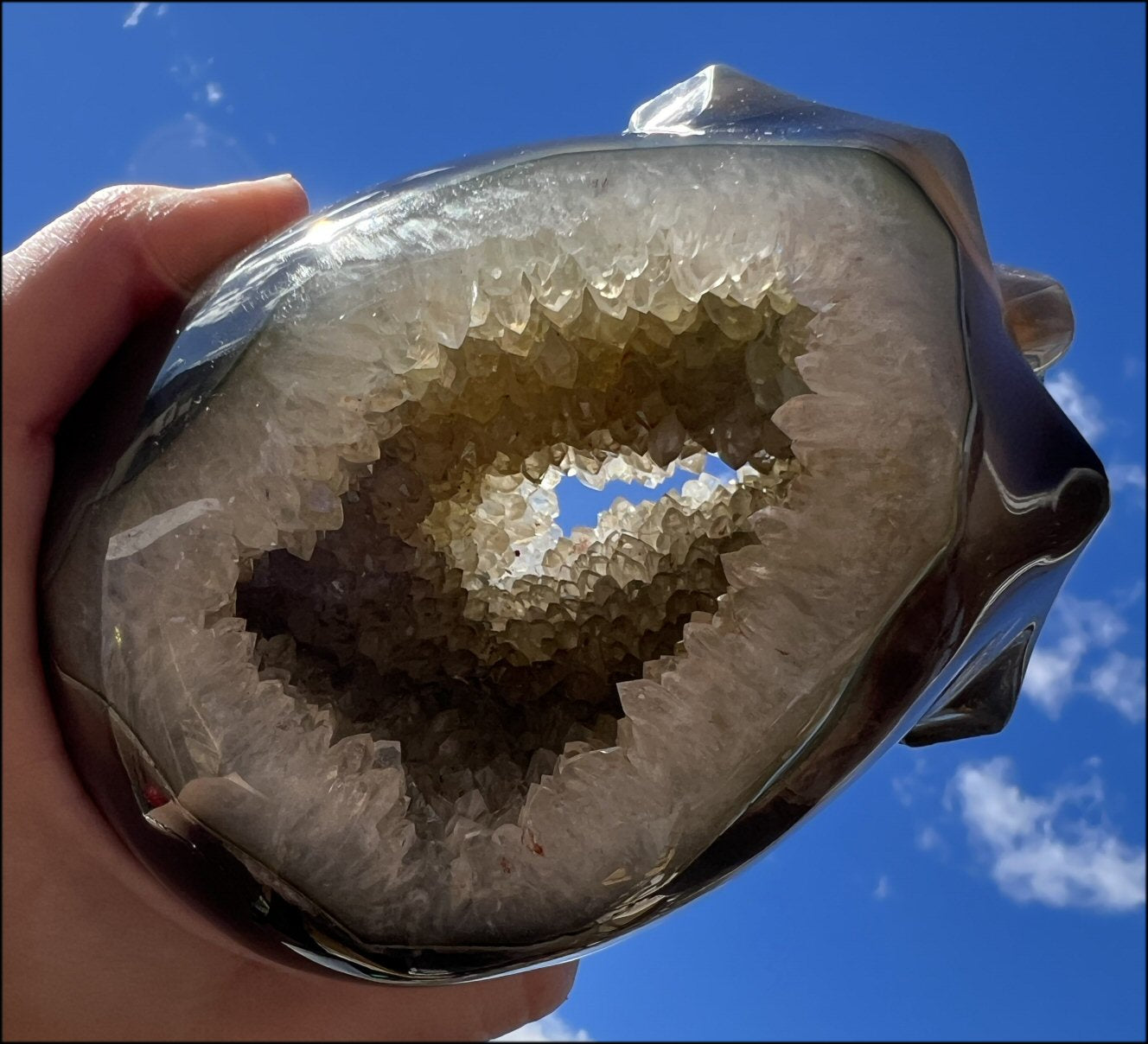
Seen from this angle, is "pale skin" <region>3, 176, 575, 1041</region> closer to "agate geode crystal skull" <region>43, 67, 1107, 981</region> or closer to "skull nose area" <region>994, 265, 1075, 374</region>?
"agate geode crystal skull" <region>43, 67, 1107, 981</region>

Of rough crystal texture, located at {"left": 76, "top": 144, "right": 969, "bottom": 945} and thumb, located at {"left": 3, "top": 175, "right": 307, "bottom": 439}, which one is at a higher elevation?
thumb, located at {"left": 3, "top": 175, "right": 307, "bottom": 439}

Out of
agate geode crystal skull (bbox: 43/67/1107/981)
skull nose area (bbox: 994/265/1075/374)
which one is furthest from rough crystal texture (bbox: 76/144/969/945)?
skull nose area (bbox: 994/265/1075/374)

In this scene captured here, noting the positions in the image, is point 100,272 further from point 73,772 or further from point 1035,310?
point 1035,310

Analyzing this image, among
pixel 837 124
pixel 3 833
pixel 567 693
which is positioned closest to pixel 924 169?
pixel 837 124

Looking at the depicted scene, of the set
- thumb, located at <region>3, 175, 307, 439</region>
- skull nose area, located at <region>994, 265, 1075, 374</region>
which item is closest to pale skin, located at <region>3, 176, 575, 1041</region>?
thumb, located at <region>3, 175, 307, 439</region>

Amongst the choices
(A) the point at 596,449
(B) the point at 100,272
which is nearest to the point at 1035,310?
(A) the point at 596,449

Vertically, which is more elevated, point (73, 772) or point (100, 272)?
point (100, 272)

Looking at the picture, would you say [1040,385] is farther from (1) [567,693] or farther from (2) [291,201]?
(2) [291,201]

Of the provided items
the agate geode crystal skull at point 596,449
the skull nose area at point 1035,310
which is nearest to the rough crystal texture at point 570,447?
the agate geode crystal skull at point 596,449
